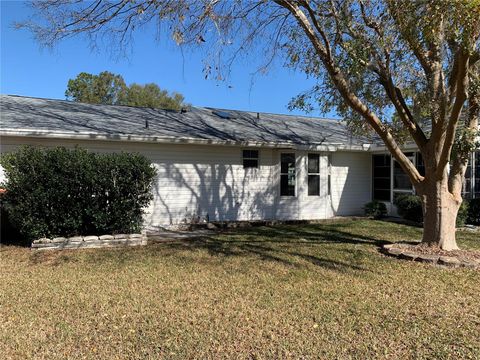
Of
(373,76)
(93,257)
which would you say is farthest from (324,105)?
(93,257)

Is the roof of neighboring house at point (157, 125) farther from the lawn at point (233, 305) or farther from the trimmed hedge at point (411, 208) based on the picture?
the lawn at point (233, 305)

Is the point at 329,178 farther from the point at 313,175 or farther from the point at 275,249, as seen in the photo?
the point at 275,249

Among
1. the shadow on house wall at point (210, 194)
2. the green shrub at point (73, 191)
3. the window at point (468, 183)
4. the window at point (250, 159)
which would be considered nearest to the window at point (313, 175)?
the shadow on house wall at point (210, 194)

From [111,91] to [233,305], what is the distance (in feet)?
119

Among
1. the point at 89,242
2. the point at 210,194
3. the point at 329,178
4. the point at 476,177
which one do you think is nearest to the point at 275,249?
the point at 89,242

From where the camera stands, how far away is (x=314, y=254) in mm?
8086

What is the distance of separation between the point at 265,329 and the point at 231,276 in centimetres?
211

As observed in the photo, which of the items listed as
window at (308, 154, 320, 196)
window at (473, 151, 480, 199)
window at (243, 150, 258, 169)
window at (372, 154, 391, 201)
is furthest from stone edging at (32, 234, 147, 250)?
window at (473, 151, 480, 199)

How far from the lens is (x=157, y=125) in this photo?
40.6 ft

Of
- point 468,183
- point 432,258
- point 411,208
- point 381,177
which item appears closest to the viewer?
point 432,258

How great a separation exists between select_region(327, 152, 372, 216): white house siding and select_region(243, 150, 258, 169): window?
10.8 feet

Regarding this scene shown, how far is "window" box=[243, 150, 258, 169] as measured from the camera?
1309cm

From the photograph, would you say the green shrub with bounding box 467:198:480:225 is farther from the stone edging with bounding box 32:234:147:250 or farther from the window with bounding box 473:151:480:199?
the stone edging with bounding box 32:234:147:250

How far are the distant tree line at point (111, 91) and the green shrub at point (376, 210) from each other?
82.4 ft
